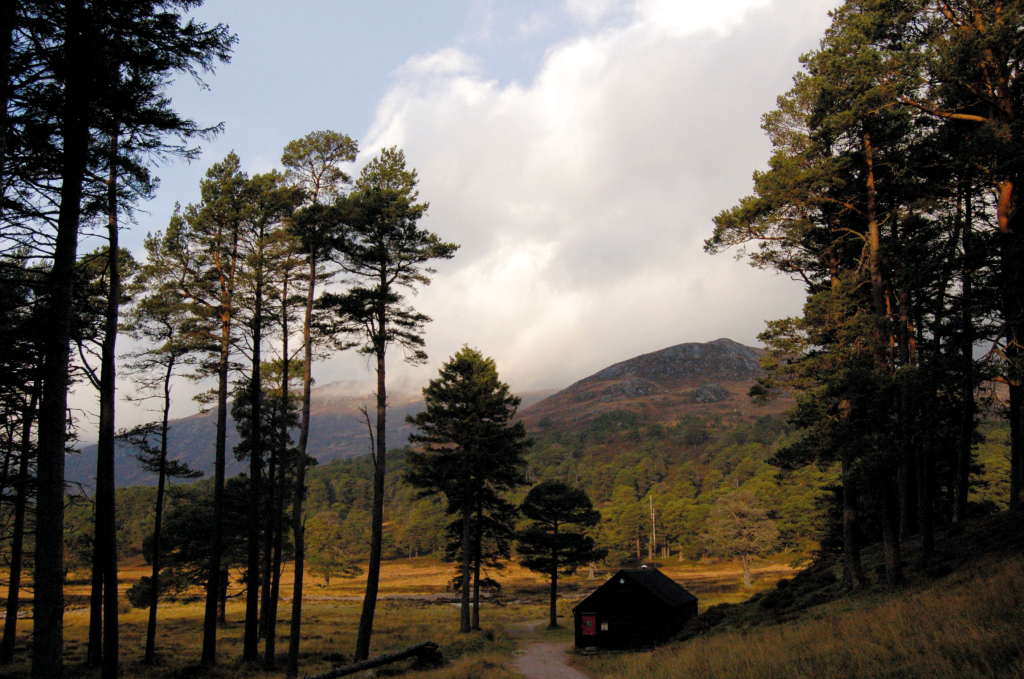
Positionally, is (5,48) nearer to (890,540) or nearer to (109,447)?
(109,447)

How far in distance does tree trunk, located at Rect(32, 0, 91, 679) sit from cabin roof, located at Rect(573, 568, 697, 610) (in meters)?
27.0

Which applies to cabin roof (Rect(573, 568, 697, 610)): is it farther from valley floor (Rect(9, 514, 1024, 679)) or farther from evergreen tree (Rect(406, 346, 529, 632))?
evergreen tree (Rect(406, 346, 529, 632))

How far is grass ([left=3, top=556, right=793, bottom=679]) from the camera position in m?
17.4

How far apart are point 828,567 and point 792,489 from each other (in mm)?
65964

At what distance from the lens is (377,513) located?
17.5m

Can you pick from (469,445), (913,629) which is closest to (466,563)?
(469,445)

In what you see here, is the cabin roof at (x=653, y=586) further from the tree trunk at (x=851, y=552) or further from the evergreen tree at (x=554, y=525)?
the tree trunk at (x=851, y=552)

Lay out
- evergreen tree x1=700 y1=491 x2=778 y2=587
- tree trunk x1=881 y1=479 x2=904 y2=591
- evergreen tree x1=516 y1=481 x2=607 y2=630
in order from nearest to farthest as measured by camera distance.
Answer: tree trunk x1=881 y1=479 x2=904 y2=591
evergreen tree x1=516 y1=481 x2=607 y2=630
evergreen tree x1=700 y1=491 x2=778 y2=587

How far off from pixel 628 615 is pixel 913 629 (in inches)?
911

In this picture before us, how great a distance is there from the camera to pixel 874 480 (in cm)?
1552

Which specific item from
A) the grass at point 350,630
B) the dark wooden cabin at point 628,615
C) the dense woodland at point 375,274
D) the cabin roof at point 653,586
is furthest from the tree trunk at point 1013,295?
the dark wooden cabin at point 628,615

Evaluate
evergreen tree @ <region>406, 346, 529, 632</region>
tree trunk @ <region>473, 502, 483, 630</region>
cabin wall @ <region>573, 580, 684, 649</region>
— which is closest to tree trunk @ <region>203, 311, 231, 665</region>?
evergreen tree @ <region>406, 346, 529, 632</region>

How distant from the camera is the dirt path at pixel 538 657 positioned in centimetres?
1945

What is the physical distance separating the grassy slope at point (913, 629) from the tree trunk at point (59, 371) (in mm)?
11739
